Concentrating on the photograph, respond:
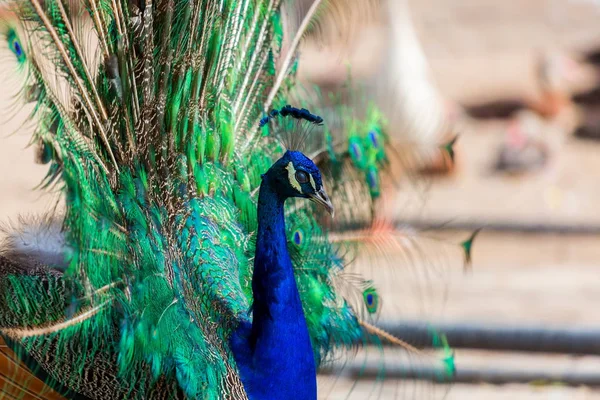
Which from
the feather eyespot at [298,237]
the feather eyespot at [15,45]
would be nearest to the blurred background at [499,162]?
the feather eyespot at [15,45]

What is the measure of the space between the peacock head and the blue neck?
0.15 ft

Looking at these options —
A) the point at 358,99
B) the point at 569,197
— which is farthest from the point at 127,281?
the point at 569,197

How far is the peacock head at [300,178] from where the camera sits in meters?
1.80

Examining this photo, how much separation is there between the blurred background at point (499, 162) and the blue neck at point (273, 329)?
52 centimetres

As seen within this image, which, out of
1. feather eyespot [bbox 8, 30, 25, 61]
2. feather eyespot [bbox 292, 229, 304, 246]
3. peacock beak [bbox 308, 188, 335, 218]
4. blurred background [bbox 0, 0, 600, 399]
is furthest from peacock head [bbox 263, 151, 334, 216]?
feather eyespot [bbox 8, 30, 25, 61]

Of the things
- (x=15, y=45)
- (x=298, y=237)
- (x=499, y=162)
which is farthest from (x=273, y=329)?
(x=499, y=162)

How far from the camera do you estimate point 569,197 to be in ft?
16.7

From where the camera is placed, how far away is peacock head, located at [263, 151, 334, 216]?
5.92ft

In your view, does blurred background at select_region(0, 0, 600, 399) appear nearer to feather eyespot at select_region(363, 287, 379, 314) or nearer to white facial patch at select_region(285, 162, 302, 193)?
feather eyespot at select_region(363, 287, 379, 314)

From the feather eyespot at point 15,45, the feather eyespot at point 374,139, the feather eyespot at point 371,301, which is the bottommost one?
the feather eyespot at point 371,301

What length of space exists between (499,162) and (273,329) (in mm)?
3949

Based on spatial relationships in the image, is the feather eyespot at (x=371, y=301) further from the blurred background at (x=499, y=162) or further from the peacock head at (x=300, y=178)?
the peacock head at (x=300, y=178)

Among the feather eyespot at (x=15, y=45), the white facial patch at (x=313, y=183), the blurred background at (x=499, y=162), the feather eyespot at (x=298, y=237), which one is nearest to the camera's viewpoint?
the white facial patch at (x=313, y=183)

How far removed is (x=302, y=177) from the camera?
181 centimetres
